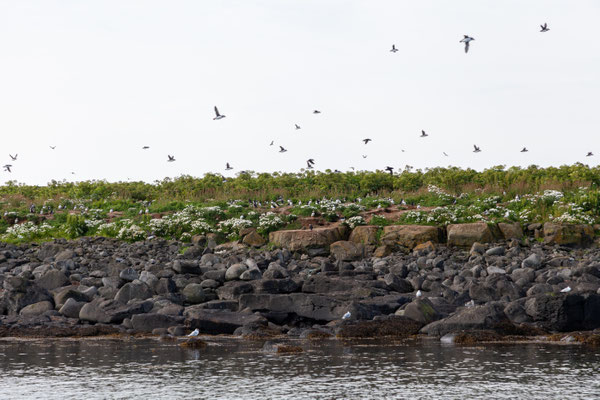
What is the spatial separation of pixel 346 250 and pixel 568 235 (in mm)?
7833

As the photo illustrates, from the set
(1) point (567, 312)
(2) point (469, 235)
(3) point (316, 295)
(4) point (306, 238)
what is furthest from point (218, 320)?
(2) point (469, 235)

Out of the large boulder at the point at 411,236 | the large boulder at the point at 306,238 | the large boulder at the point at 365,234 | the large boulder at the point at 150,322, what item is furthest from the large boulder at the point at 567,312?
the large boulder at the point at 306,238

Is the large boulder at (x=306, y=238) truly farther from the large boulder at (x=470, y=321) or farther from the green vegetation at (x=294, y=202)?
the large boulder at (x=470, y=321)

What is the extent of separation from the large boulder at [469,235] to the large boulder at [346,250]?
325 centimetres

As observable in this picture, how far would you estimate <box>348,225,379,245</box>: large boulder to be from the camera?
82.5ft

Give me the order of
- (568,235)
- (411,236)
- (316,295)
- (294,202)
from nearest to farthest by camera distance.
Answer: (316,295), (568,235), (411,236), (294,202)

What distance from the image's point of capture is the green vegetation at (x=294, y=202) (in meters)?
26.8

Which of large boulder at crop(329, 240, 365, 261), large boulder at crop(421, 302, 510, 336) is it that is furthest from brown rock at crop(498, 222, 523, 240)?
large boulder at crop(421, 302, 510, 336)

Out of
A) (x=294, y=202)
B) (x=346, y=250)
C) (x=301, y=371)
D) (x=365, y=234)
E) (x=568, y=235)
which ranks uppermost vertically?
(x=294, y=202)

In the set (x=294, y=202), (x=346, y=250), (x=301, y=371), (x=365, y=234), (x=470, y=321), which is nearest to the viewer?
(x=301, y=371)

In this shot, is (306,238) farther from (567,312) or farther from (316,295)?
(567,312)

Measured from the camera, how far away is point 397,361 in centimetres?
1084

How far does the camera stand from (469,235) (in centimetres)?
2462

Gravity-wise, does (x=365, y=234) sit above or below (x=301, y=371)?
above
